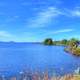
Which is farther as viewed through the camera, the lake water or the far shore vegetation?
the far shore vegetation

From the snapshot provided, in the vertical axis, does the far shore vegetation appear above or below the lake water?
above

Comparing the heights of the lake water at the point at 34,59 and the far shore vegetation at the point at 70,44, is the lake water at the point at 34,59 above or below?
below

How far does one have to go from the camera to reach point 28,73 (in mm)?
4938

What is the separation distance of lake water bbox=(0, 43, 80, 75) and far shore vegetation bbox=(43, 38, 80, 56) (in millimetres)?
59

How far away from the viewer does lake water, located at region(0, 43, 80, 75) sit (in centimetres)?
484

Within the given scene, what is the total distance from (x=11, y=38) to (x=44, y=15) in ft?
1.82

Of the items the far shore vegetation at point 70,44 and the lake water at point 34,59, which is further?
the far shore vegetation at point 70,44

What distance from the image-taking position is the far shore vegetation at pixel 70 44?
5.02m

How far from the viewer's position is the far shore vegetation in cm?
502

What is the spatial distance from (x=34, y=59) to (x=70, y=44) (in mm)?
606

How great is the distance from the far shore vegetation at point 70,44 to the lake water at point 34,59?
0.06 metres

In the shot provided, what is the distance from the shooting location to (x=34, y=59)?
196 inches

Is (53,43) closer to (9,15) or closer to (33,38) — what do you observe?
(33,38)

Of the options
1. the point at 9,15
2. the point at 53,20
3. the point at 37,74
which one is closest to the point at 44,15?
the point at 53,20
